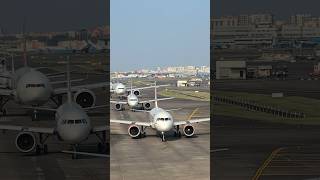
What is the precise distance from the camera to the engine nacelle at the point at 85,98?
3872 cm

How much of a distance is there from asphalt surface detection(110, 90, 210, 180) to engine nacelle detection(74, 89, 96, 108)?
158 inches

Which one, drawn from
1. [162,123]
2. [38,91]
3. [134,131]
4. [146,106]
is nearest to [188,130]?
[162,123]

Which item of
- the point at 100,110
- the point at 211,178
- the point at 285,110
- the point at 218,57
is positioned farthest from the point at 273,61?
the point at 211,178

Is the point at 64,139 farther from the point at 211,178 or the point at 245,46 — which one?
the point at 245,46

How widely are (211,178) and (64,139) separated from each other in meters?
9.31

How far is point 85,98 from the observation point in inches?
1537

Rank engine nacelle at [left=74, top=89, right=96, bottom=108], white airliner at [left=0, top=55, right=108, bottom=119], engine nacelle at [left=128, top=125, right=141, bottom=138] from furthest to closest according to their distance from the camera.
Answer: engine nacelle at [left=128, top=125, right=141, bottom=138], white airliner at [left=0, top=55, right=108, bottom=119], engine nacelle at [left=74, top=89, right=96, bottom=108]

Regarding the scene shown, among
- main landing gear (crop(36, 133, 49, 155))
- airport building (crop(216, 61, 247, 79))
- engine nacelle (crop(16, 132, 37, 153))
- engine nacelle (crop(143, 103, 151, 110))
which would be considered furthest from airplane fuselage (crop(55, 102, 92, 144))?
engine nacelle (crop(143, 103, 151, 110))

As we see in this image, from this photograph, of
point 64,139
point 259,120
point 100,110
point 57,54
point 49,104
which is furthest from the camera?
point 259,120

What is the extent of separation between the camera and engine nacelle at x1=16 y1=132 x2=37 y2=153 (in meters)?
28.1

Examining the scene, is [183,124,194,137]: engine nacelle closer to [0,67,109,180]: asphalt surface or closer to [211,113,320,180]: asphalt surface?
[211,113,320,180]: asphalt surface

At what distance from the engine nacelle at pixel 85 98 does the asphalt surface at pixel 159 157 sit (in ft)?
13.2

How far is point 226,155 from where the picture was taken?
3031 cm

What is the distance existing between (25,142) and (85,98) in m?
11.3
